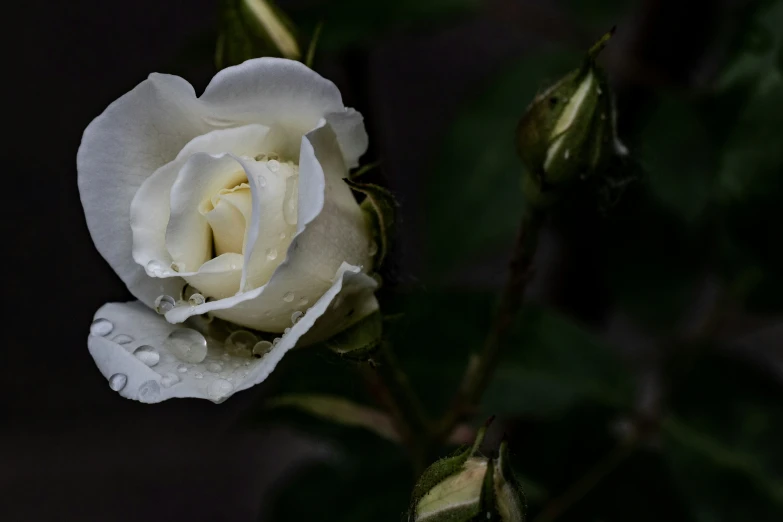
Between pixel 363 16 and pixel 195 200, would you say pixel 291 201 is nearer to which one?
pixel 195 200

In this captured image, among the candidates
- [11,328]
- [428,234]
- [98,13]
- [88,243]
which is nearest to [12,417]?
[11,328]

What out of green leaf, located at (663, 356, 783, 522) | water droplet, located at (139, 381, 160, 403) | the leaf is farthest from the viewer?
green leaf, located at (663, 356, 783, 522)

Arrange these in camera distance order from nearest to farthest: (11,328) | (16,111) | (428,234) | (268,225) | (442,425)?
(268,225) < (442,425) < (428,234) < (16,111) < (11,328)

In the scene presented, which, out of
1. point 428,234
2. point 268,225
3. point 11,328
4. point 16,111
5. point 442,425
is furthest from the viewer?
point 11,328

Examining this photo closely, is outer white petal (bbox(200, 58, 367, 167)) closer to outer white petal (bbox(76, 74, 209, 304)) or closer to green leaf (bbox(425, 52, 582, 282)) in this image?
outer white petal (bbox(76, 74, 209, 304))

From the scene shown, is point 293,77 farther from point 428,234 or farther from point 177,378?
point 428,234

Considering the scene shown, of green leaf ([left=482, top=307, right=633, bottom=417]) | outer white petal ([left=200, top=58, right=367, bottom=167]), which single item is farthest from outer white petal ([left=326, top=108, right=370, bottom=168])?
green leaf ([left=482, top=307, right=633, bottom=417])
